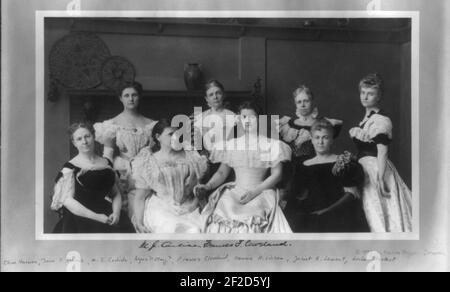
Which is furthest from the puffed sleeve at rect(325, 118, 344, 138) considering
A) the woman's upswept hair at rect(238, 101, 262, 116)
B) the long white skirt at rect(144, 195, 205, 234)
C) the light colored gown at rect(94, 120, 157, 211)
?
the light colored gown at rect(94, 120, 157, 211)

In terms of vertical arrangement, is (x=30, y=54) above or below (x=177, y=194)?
above

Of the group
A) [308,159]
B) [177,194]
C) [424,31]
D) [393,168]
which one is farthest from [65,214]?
[424,31]

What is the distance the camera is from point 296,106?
5031mm

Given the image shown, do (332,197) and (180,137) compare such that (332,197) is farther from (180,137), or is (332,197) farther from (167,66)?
(167,66)

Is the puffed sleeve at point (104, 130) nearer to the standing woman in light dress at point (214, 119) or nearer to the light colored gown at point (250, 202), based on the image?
the standing woman in light dress at point (214, 119)

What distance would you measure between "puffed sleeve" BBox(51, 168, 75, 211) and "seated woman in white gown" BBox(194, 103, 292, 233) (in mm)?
925

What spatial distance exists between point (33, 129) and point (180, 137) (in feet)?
3.62

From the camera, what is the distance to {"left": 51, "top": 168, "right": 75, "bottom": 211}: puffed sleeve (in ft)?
16.5

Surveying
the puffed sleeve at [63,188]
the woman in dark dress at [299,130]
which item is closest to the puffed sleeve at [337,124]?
the woman in dark dress at [299,130]

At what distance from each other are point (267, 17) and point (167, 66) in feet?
2.73

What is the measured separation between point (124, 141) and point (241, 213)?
103 cm

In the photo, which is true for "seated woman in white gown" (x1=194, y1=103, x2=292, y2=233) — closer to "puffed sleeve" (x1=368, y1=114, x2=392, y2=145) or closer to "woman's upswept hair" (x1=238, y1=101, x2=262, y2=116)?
"woman's upswept hair" (x1=238, y1=101, x2=262, y2=116)
